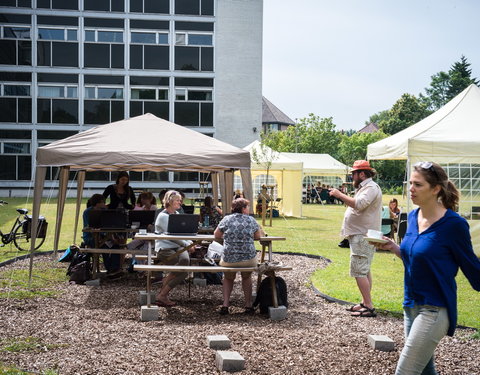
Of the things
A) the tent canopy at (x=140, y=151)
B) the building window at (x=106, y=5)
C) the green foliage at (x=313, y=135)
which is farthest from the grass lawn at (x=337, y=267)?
the green foliage at (x=313, y=135)

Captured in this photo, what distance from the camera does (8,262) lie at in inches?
510

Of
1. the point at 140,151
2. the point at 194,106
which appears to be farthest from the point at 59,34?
the point at 140,151

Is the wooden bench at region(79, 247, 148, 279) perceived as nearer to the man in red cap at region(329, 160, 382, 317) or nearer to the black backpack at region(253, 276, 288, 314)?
the black backpack at region(253, 276, 288, 314)

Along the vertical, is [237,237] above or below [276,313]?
above

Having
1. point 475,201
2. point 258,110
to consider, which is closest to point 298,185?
point 475,201

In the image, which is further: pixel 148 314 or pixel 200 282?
pixel 200 282

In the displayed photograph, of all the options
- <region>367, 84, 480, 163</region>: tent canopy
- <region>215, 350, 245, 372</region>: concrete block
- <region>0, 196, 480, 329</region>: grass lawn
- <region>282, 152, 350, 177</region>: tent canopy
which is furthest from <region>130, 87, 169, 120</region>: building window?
<region>215, 350, 245, 372</region>: concrete block

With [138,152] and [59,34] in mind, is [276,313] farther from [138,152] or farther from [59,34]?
[59,34]

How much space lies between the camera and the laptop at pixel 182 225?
30.6 ft

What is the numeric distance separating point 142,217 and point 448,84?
315 feet

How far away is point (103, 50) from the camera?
41.5 meters

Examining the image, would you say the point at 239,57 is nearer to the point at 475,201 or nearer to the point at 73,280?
the point at 475,201

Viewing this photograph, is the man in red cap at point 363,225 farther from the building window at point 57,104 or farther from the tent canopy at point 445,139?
the building window at point 57,104

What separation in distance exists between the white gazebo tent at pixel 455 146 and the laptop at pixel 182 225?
567cm
